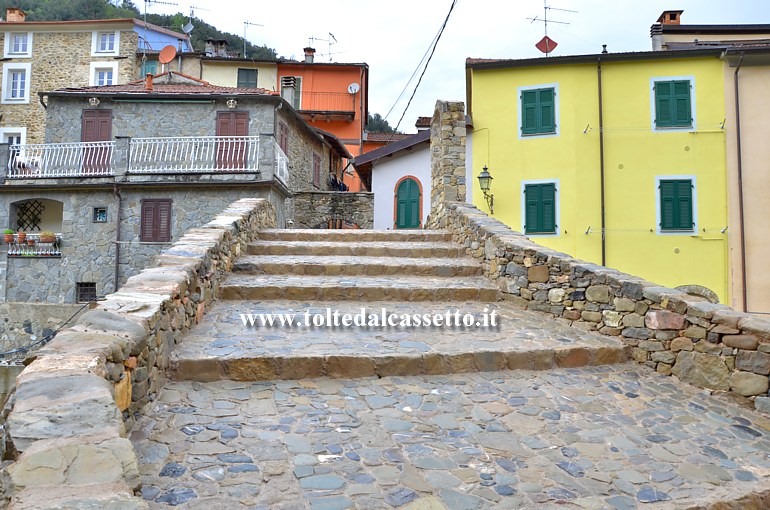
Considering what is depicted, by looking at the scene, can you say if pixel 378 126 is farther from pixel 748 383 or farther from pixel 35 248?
pixel 748 383

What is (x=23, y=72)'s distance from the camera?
80.7 ft

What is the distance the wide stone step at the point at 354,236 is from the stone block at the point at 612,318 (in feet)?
11.7

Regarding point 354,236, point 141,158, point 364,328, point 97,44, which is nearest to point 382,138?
point 97,44

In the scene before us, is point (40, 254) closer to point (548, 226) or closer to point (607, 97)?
point (548, 226)

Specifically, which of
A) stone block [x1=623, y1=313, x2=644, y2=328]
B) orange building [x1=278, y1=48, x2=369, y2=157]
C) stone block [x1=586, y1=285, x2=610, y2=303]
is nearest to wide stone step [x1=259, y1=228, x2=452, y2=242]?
stone block [x1=586, y1=285, x2=610, y2=303]

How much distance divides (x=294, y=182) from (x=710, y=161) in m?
12.6

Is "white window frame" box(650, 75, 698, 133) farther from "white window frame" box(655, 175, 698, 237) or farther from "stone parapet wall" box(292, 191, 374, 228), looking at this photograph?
"stone parapet wall" box(292, 191, 374, 228)

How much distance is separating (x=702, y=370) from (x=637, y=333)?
2.03 feet

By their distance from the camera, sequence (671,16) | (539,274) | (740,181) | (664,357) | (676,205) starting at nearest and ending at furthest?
(664,357) < (539,274) < (740,181) < (676,205) < (671,16)

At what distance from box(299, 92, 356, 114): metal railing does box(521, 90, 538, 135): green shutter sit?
13.3m

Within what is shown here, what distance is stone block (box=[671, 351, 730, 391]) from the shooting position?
392 centimetres

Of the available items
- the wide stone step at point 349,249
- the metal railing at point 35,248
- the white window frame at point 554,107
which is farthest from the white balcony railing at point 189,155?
the wide stone step at point 349,249

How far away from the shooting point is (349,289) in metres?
5.77

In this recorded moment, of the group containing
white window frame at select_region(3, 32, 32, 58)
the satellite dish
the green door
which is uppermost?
white window frame at select_region(3, 32, 32, 58)
